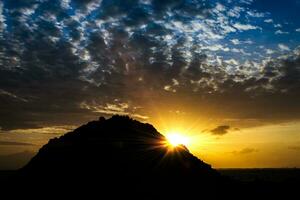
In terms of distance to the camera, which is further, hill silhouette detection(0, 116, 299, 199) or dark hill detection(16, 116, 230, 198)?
dark hill detection(16, 116, 230, 198)

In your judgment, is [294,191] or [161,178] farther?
[294,191]

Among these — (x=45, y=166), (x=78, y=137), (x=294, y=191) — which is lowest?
(x=294, y=191)

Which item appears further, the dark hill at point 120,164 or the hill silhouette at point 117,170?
the dark hill at point 120,164

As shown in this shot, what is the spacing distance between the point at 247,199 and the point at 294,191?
43.2 ft

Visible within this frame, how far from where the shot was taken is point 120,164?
28.6 metres

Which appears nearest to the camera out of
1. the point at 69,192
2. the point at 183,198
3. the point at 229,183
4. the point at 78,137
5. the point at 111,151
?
the point at 69,192

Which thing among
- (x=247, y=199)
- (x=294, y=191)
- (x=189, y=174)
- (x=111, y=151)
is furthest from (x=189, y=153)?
(x=294, y=191)

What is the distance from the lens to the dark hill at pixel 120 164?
26594 millimetres

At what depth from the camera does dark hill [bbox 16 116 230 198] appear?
26.6m

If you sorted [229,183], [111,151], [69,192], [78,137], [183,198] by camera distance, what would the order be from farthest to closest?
1. [229,183]
2. [78,137]
3. [111,151]
4. [183,198]
5. [69,192]

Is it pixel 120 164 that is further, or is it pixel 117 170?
pixel 120 164

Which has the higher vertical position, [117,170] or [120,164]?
[120,164]

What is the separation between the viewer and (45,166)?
28938 mm

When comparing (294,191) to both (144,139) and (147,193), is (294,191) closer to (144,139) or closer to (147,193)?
(144,139)
